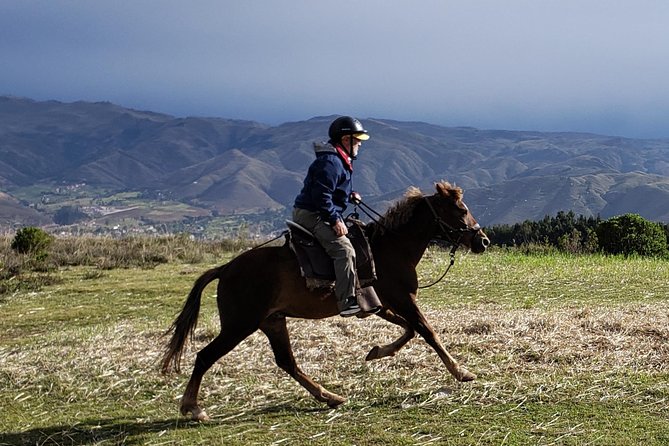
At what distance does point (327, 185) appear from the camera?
6957 millimetres

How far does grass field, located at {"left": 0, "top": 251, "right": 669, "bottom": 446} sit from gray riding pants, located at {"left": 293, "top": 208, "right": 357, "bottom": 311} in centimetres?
117

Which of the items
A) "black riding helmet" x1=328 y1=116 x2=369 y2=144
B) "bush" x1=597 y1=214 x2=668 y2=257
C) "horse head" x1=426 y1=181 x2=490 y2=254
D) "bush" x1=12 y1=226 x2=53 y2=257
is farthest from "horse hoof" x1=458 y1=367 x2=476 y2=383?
"bush" x1=12 y1=226 x2=53 y2=257

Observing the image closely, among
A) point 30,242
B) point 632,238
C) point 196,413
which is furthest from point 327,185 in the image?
point 30,242

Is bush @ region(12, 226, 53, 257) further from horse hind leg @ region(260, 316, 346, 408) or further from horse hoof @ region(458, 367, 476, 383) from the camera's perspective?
horse hoof @ region(458, 367, 476, 383)

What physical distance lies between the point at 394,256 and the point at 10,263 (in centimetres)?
1698

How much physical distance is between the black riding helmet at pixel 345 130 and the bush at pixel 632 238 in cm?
1765

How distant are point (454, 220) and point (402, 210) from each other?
60 centimetres

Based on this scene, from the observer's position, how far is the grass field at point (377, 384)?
613 cm

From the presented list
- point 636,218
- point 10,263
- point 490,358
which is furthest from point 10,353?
point 636,218

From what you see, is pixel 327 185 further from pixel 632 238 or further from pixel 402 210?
pixel 632 238

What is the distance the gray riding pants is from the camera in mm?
6945

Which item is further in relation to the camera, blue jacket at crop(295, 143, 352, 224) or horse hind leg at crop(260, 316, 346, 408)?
horse hind leg at crop(260, 316, 346, 408)

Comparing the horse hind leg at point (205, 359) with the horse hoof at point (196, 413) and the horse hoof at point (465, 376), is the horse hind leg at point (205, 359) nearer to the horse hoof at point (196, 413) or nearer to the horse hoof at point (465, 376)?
the horse hoof at point (196, 413)

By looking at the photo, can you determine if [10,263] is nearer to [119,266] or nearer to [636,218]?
[119,266]
